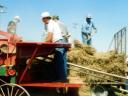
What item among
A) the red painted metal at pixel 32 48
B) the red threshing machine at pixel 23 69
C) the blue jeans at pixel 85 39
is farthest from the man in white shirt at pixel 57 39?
the blue jeans at pixel 85 39

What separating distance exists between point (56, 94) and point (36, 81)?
101 centimetres

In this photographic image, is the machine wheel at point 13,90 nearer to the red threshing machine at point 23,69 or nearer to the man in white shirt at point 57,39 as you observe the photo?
the red threshing machine at point 23,69

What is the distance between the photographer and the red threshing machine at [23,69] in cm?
828

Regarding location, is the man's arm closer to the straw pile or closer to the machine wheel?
the machine wheel

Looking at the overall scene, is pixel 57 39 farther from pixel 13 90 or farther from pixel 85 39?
pixel 85 39

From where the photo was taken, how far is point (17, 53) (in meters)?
8.33

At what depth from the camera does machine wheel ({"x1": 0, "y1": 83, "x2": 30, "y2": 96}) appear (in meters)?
8.29

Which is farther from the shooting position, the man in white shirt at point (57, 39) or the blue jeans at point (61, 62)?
the blue jeans at point (61, 62)

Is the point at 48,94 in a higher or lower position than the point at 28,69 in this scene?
lower


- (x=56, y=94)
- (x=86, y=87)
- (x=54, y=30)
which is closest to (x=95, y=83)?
(x=86, y=87)

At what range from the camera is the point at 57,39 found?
356 inches

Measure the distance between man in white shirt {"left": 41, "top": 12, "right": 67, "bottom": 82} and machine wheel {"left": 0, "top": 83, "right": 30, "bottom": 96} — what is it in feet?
3.27

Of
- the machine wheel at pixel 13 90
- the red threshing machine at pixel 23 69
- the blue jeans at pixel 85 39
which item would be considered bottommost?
the machine wheel at pixel 13 90

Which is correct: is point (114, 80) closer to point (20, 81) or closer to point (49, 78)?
point (49, 78)
